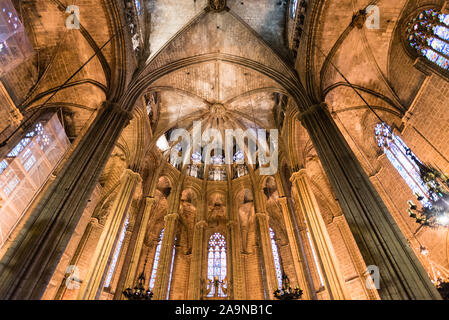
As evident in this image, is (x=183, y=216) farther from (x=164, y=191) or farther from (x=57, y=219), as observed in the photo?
(x=57, y=219)

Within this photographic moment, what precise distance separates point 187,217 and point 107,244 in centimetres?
1006

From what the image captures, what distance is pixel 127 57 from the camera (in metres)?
10.9

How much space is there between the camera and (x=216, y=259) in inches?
669

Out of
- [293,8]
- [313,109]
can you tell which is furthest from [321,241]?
[293,8]

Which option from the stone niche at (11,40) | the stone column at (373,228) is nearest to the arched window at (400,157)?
the stone column at (373,228)

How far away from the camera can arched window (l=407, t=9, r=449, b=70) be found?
9.17m

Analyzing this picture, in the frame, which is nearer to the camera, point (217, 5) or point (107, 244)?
point (107, 244)

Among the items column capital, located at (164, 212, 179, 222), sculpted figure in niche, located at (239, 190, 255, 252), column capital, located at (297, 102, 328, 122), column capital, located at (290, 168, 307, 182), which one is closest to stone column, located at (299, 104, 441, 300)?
column capital, located at (297, 102, 328, 122)

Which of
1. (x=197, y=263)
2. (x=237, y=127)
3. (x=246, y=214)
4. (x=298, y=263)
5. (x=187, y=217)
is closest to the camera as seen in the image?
Result: (x=298, y=263)

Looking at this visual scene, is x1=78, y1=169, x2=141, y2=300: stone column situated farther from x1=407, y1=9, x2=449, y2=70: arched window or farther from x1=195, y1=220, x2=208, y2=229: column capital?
x1=407, y1=9, x2=449, y2=70: arched window

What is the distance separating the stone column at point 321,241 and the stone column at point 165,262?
21.3ft

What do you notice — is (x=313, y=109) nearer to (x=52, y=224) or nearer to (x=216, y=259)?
(x=52, y=224)

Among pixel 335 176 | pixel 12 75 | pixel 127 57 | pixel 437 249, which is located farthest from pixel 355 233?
pixel 12 75

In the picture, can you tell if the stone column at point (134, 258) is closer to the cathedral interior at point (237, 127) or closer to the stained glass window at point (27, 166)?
the cathedral interior at point (237, 127)
